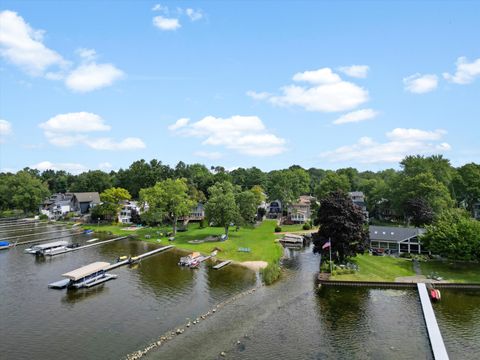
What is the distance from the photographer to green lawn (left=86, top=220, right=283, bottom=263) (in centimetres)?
6625

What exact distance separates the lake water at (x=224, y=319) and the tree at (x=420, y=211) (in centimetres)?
3617

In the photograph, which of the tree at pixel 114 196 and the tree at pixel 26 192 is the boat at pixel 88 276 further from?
the tree at pixel 26 192

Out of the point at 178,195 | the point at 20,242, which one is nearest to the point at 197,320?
the point at 178,195

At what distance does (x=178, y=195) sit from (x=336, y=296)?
50424 millimetres

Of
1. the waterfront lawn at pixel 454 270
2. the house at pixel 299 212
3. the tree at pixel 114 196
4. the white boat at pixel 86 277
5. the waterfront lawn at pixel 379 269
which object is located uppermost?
the tree at pixel 114 196

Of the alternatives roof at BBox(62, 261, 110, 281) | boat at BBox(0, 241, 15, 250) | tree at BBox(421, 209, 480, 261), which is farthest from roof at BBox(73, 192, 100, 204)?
tree at BBox(421, 209, 480, 261)

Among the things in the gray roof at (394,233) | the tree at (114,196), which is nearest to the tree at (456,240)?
the gray roof at (394,233)

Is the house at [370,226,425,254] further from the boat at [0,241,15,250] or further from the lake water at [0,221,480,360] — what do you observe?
the boat at [0,241,15,250]

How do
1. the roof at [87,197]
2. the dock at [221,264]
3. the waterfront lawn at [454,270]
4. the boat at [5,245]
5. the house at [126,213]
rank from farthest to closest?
the roof at [87,197], the house at [126,213], the boat at [5,245], the dock at [221,264], the waterfront lawn at [454,270]

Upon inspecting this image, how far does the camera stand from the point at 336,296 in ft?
149

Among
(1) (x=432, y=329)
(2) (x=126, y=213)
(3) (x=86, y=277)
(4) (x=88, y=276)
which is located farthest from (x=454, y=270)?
(2) (x=126, y=213)

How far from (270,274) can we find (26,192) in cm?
11910

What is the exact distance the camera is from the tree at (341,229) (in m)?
54.6

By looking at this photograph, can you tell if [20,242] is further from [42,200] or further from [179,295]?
[42,200]
